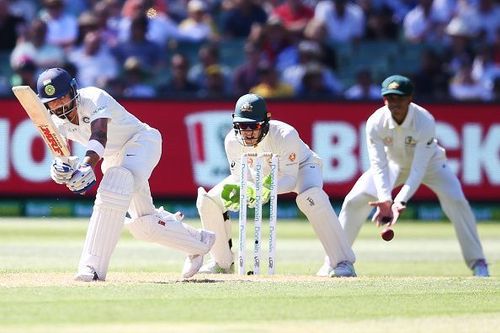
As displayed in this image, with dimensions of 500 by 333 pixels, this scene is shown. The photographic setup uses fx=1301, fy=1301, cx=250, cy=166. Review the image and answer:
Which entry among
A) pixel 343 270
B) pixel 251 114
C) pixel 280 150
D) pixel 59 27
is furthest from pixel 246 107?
pixel 59 27

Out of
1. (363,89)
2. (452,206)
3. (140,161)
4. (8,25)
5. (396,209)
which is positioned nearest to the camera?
(140,161)

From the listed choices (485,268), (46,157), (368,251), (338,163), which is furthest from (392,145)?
(46,157)

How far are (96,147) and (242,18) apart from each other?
11041mm

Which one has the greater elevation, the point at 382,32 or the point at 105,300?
the point at 382,32

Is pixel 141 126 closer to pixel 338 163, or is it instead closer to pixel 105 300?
pixel 105 300

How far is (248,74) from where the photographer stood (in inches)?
720

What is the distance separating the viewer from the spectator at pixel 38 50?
18.3 metres

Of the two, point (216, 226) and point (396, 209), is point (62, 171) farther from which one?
point (396, 209)

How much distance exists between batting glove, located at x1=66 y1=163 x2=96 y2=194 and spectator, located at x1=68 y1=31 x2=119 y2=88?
9690 millimetres

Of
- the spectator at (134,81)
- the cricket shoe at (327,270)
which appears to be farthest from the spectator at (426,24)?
the cricket shoe at (327,270)

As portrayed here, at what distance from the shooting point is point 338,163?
1744cm

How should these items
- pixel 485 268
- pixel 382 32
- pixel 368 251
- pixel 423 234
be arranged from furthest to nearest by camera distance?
pixel 382 32 → pixel 423 234 → pixel 368 251 → pixel 485 268

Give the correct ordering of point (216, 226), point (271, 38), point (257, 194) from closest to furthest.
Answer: point (257, 194) → point (216, 226) → point (271, 38)

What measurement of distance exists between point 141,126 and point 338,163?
8036mm
